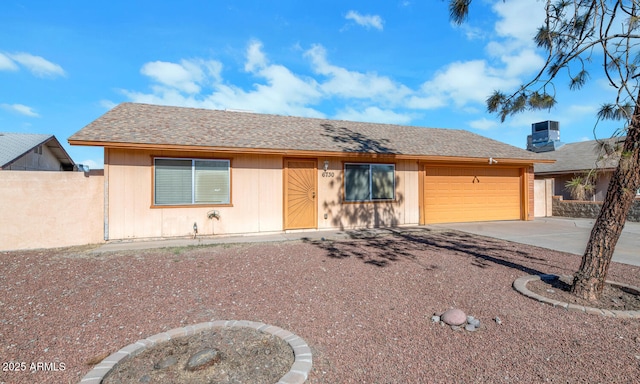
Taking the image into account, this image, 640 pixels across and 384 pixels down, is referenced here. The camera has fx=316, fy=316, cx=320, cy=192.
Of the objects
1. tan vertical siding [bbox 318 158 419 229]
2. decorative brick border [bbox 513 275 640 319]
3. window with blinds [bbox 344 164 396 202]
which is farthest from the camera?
window with blinds [bbox 344 164 396 202]

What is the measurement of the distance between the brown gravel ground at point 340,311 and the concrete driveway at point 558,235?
3.32 feet

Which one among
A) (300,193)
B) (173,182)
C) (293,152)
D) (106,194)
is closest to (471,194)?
(300,193)

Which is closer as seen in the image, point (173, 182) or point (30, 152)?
point (173, 182)

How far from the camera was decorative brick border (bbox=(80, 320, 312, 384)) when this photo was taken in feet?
7.66

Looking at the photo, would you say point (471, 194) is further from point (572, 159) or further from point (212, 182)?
point (572, 159)

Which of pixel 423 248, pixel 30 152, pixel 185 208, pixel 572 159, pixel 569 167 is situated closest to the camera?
pixel 423 248

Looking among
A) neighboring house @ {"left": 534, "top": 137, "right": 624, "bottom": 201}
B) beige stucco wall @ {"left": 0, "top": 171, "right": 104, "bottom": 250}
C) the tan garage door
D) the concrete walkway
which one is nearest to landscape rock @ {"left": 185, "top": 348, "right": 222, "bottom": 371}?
the concrete walkway

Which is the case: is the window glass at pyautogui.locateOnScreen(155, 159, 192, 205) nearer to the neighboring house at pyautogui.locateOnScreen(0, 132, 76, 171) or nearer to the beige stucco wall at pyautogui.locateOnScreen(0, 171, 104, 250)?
the beige stucco wall at pyautogui.locateOnScreen(0, 171, 104, 250)

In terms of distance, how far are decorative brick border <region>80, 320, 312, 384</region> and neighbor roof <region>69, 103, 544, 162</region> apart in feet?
19.2

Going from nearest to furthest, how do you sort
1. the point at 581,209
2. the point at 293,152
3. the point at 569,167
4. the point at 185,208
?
1. the point at 185,208
2. the point at 293,152
3. the point at 581,209
4. the point at 569,167

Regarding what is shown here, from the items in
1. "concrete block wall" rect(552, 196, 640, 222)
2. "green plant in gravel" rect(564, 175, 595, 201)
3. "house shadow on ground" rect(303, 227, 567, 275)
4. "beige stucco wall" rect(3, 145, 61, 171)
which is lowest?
"house shadow on ground" rect(303, 227, 567, 275)

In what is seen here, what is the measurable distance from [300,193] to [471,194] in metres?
6.81

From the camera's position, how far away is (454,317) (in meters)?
3.38

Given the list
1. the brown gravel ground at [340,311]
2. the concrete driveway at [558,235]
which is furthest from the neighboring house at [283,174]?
the brown gravel ground at [340,311]
